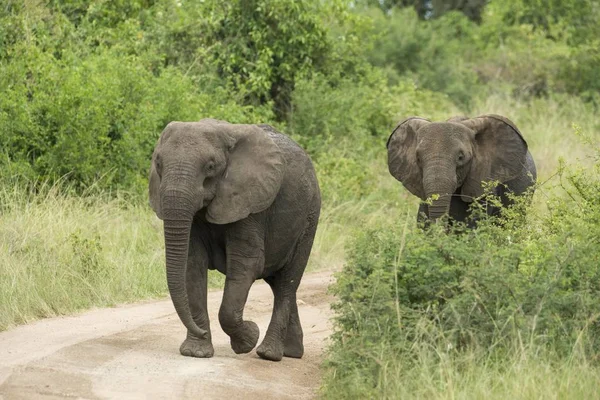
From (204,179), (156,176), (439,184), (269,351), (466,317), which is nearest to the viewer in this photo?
(466,317)

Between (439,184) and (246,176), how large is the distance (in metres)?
3.21

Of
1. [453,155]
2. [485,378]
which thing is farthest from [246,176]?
[453,155]

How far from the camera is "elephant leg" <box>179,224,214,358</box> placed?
896cm

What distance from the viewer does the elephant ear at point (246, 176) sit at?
344 inches

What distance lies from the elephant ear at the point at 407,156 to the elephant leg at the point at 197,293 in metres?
3.63

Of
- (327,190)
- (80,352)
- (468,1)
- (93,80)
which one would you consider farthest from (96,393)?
(468,1)

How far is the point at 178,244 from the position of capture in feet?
27.8

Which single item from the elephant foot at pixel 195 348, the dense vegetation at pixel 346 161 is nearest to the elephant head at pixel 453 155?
→ the dense vegetation at pixel 346 161

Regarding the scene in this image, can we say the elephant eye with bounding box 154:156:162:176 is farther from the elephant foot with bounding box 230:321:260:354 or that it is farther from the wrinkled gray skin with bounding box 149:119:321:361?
the elephant foot with bounding box 230:321:260:354

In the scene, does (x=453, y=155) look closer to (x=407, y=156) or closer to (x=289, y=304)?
(x=407, y=156)

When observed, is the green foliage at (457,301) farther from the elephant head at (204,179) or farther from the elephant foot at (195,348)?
the elephant foot at (195,348)

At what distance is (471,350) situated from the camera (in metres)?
7.69

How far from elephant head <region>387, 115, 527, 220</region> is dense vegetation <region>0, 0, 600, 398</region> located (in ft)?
2.51

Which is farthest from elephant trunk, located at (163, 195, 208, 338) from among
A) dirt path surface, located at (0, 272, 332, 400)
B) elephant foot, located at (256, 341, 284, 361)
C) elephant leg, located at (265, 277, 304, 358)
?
elephant leg, located at (265, 277, 304, 358)
